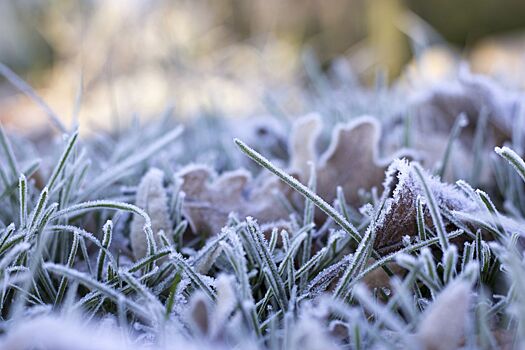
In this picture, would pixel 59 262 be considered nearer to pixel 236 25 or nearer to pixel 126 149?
pixel 126 149

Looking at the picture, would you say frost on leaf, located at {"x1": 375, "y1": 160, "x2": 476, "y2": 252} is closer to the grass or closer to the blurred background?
the grass

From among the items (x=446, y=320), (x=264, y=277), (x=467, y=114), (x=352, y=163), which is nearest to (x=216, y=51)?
(x=467, y=114)

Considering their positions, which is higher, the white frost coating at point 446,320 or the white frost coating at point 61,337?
the white frost coating at point 61,337

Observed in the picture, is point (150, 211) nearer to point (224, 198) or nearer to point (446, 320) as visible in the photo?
point (224, 198)

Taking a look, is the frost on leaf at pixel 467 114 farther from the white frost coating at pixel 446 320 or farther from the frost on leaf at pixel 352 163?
the white frost coating at pixel 446 320

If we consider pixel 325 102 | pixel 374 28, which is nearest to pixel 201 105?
pixel 325 102

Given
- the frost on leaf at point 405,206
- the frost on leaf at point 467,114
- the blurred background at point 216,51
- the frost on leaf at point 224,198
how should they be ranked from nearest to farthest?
the frost on leaf at point 405,206, the frost on leaf at point 224,198, the frost on leaf at point 467,114, the blurred background at point 216,51

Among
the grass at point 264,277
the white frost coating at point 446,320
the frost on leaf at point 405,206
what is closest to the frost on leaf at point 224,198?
the grass at point 264,277
